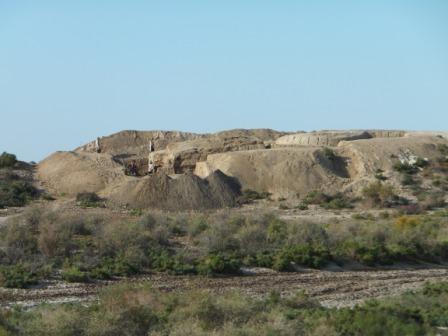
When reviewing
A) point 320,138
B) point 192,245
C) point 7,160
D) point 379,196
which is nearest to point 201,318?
point 192,245

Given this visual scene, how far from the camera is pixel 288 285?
25516mm

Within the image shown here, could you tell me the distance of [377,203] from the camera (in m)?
49.2

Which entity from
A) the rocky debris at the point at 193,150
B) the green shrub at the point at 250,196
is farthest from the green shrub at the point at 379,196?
the rocky debris at the point at 193,150

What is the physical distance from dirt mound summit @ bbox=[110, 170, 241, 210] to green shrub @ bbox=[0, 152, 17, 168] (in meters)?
10.1

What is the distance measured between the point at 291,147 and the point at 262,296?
1397 inches

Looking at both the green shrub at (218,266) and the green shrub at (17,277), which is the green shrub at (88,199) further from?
the green shrub at (17,277)

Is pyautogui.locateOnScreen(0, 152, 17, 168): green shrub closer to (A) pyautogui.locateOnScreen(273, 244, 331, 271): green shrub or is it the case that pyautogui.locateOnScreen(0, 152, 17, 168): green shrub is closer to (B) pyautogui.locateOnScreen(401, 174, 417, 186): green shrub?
(B) pyautogui.locateOnScreen(401, 174, 417, 186): green shrub

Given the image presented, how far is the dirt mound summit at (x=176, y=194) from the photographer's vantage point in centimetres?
4756

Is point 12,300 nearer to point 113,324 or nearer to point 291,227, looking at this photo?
point 113,324

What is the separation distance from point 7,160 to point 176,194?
1430cm

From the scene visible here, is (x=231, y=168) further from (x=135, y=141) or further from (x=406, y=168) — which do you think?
(x=135, y=141)

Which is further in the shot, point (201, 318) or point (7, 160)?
point (7, 160)

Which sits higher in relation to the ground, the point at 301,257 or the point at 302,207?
the point at 302,207

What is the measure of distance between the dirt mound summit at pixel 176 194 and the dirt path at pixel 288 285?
64.6ft
